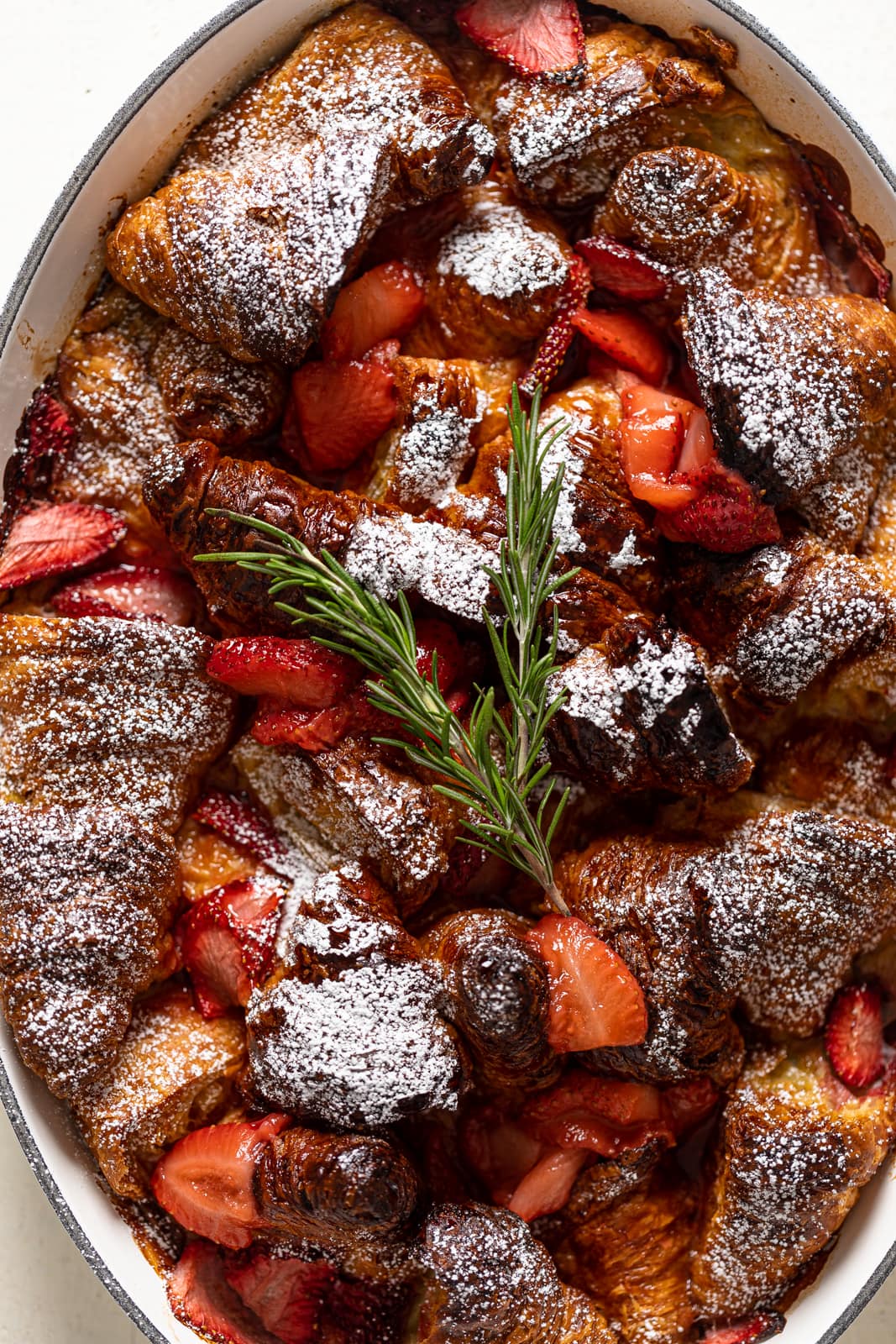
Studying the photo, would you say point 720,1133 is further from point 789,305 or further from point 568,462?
Answer: point 789,305

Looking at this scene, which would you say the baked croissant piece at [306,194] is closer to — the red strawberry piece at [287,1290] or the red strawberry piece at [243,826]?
the red strawberry piece at [243,826]

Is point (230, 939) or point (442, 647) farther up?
point (442, 647)

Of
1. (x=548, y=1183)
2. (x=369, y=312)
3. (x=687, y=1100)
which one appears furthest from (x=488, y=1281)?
(x=369, y=312)

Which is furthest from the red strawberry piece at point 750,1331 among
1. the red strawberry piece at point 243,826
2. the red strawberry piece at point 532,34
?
the red strawberry piece at point 532,34

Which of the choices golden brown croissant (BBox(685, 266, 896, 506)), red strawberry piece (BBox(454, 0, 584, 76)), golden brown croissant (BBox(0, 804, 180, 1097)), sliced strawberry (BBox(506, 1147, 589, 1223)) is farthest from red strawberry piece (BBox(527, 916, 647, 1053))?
red strawberry piece (BBox(454, 0, 584, 76))

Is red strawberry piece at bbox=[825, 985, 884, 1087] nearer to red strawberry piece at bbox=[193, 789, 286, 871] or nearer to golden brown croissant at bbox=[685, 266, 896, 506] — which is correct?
golden brown croissant at bbox=[685, 266, 896, 506]

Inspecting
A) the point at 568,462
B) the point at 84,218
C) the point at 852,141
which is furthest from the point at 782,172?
the point at 84,218

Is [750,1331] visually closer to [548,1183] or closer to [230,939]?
[548,1183]
